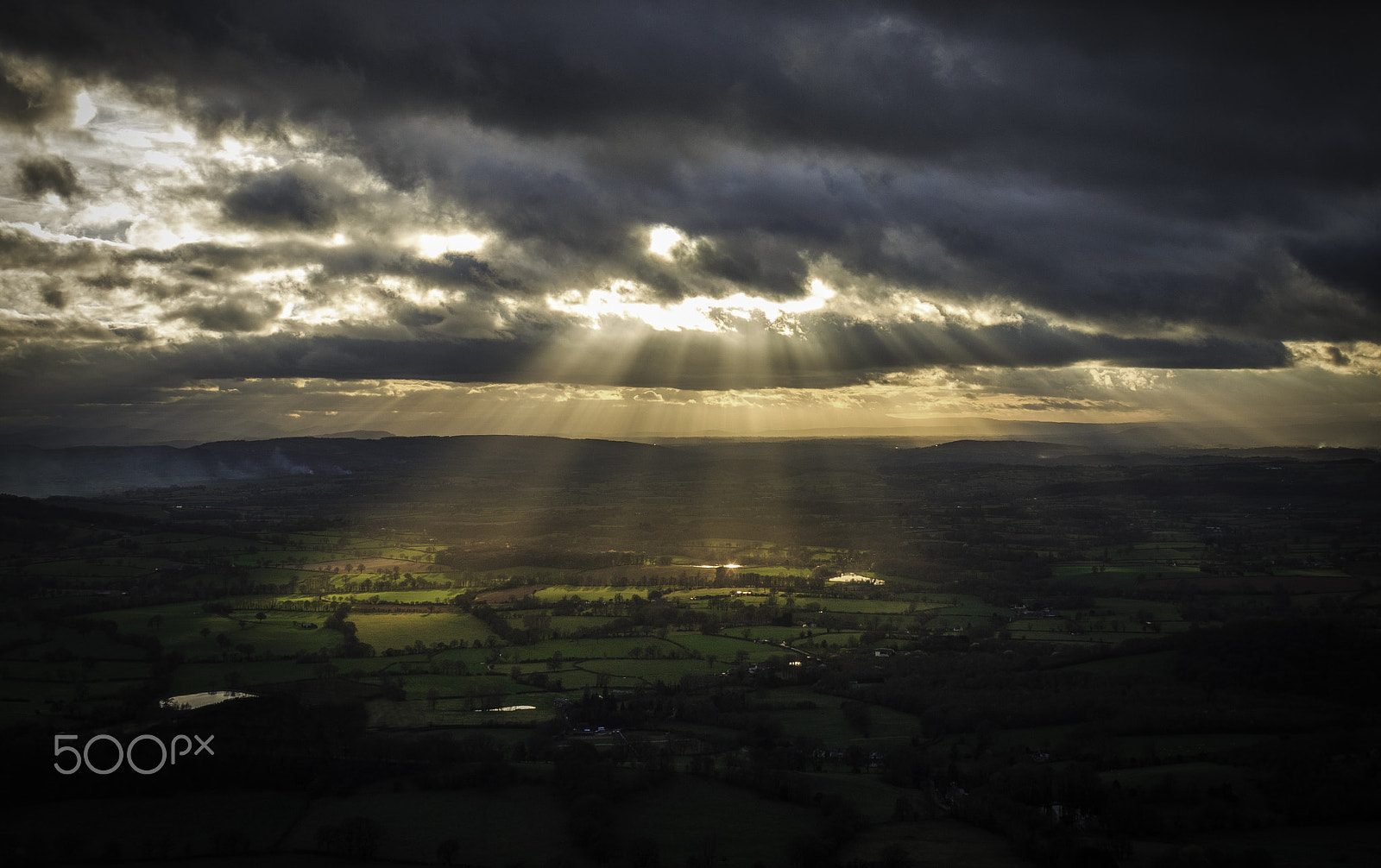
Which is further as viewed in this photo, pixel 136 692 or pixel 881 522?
pixel 881 522

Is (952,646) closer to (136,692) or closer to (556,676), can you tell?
(556,676)

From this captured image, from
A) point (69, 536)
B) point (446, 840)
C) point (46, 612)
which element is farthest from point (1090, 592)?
point (69, 536)

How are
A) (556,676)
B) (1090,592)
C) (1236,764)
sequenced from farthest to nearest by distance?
1. (1090,592)
2. (556,676)
3. (1236,764)

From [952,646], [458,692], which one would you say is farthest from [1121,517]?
[458,692]

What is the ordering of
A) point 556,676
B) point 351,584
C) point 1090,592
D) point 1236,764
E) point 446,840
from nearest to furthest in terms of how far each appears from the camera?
point 446,840, point 1236,764, point 556,676, point 1090,592, point 351,584

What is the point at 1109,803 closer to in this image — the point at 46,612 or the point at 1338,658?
the point at 1338,658

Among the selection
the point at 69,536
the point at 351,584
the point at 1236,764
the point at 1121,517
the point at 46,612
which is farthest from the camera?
the point at 1121,517
